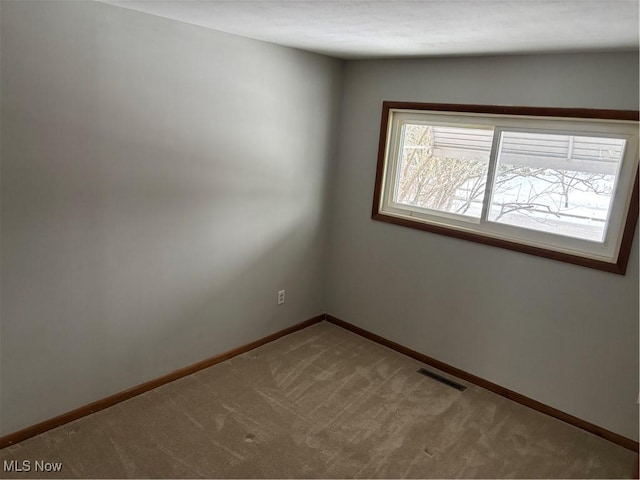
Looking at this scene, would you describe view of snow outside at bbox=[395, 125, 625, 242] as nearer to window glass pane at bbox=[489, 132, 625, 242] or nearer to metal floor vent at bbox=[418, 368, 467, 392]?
window glass pane at bbox=[489, 132, 625, 242]

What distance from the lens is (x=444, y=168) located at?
10.9 feet

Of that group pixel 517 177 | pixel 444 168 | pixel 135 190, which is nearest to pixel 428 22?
pixel 517 177

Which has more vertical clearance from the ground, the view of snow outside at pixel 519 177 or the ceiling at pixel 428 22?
the ceiling at pixel 428 22

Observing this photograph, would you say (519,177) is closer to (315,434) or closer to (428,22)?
(428,22)

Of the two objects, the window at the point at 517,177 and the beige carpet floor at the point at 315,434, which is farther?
the window at the point at 517,177

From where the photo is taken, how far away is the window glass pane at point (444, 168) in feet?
10.3

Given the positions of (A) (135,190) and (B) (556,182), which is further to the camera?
(B) (556,182)

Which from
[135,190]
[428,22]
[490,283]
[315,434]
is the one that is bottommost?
[315,434]

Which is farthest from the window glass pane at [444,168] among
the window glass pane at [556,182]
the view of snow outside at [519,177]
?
the window glass pane at [556,182]

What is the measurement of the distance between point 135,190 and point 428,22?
1.71m

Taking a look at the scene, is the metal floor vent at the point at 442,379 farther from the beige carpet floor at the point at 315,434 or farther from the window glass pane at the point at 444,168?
the window glass pane at the point at 444,168

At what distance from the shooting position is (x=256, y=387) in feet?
9.70

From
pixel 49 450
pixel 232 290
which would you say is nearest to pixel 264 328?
pixel 232 290

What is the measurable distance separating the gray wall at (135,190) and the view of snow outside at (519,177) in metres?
0.84
